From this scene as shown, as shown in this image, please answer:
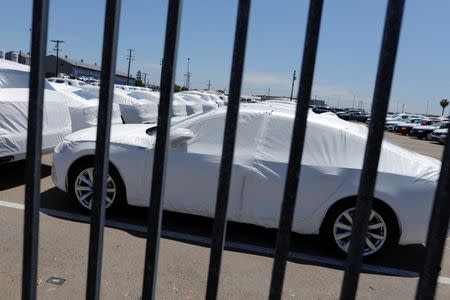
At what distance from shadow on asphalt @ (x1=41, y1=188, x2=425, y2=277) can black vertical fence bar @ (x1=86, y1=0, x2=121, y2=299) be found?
3272 mm

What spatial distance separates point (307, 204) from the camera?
4.66 m

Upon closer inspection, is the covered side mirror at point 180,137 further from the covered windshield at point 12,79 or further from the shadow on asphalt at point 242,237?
the covered windshield at point 12,79

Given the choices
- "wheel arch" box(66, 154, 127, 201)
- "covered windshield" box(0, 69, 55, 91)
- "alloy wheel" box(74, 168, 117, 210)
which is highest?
"covered windshield" box(0, 69, 55, 91)

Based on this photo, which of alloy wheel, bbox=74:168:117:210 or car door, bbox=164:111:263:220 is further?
alloy wheel, bbox=74:168:117:210

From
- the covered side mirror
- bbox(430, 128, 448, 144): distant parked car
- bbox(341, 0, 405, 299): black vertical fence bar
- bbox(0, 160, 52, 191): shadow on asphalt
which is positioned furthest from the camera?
bbox(430, 128, 448, 144): distant parked car

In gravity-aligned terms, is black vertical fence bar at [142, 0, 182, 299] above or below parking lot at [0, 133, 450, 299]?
above

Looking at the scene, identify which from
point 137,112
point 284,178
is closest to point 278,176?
point 284,178

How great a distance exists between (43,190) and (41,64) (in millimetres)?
5420

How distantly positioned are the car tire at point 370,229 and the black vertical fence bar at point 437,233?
3396 millimetres

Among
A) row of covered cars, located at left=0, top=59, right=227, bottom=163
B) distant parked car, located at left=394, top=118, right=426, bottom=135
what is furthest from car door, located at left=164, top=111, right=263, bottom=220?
distant parked car, located at left=394, top=118, right=426, bottom=135

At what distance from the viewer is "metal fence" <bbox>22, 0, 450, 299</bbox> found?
3.88 feet

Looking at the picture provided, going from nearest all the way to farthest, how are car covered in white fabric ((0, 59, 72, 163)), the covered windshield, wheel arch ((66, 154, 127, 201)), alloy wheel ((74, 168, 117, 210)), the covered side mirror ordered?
1. the covered side mirror
2. wheel arch ((66, 154, 127, 201))
3. alloy wheel ((74, 168, 117, 210))
4. car covered in white fabric ((0, 59, 72, 163))
5. the covered windshield

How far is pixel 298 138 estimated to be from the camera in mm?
1277

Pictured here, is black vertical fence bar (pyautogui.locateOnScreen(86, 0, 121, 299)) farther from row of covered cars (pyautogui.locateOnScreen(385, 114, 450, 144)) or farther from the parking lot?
row of covered cars (pyautogui.locateOnScreen(385, 114, 450, 144))
